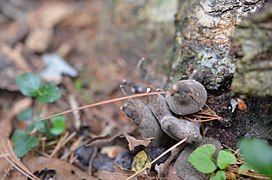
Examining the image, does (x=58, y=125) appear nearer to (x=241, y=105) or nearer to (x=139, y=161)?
(x=139, y=161)

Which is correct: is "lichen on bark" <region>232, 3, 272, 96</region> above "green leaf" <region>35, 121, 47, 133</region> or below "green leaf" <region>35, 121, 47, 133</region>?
above

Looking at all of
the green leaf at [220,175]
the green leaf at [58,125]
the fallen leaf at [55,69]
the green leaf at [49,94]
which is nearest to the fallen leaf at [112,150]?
the green leaf at [58,125]

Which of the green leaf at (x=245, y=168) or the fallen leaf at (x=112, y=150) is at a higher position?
the green leaf at (x=245, y=168)

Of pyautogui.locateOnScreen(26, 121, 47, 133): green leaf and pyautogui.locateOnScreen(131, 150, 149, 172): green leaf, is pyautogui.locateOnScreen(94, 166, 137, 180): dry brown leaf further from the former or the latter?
pyautogui.locateOnScreen(26, 121, 47, 133): green leaf

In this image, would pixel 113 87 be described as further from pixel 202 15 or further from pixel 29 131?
pixel 202 15

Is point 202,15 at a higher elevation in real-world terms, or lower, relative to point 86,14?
higher

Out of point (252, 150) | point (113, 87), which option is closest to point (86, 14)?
point (113, 87)

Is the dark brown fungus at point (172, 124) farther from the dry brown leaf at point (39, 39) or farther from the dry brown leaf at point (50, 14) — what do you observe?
the dry brown leaf at point (50, 14)

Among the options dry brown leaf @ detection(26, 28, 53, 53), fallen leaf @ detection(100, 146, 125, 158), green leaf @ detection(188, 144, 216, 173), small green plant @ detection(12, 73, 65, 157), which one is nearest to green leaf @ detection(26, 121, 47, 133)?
small green plant @ detection(12, 73, 65, 157)
